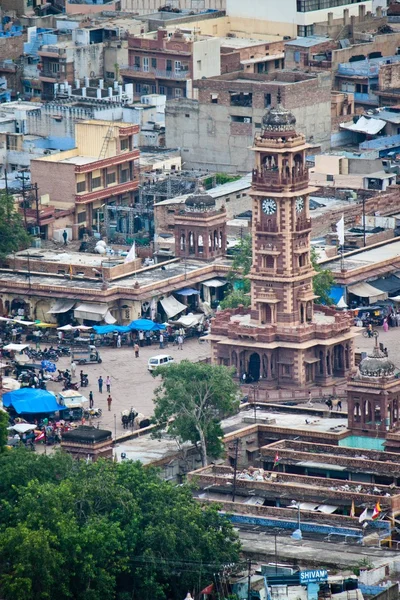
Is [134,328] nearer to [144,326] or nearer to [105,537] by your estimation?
[144,326]

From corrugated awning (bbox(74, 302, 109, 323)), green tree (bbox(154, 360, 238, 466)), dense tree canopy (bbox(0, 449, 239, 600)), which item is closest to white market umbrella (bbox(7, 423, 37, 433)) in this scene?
green tree (bbox(154, 360, 238, 466))

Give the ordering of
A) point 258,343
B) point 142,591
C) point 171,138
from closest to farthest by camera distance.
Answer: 1. point 142,591
2. point 258,343
3. point 171,138

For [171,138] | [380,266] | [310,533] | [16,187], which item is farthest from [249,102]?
[310,533]

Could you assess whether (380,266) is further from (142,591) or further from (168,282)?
(142,591)

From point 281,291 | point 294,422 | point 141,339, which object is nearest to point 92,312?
point 141,339

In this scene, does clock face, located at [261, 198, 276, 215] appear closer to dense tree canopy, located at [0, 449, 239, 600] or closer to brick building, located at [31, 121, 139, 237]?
dense tree canopy, located at [0, 449, 239, 600]

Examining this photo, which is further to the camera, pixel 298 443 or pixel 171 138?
pixel 171 138
